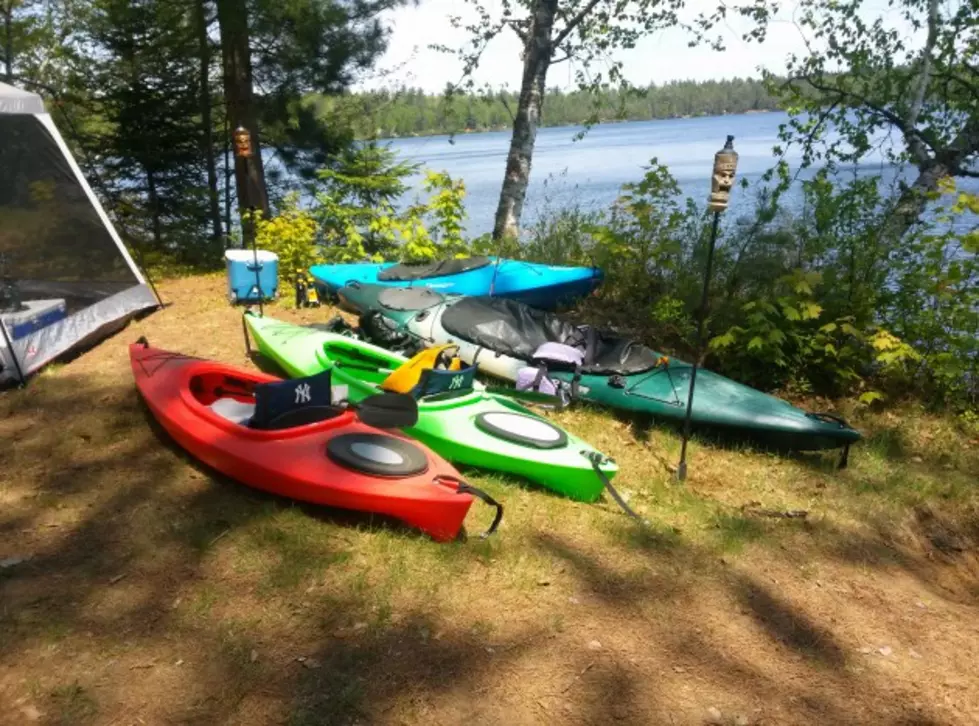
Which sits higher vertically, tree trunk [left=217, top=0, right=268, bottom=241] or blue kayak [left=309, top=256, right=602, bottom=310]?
tree trunk [left=217, top=0, right=268, bottom=241]

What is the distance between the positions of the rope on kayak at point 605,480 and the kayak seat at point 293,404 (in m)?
1.34

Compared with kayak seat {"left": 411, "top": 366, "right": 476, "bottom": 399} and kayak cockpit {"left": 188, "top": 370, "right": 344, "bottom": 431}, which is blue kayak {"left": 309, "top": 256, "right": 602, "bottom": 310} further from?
kayak cockpit {"left": 188, "top": 370, "right": 344, "bottom": 431}

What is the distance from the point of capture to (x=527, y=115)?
29.8 ft

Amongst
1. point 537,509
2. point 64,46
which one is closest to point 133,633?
point 537,509

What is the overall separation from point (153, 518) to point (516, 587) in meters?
1.74

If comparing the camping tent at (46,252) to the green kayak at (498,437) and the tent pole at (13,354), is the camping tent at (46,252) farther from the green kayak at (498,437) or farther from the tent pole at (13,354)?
the green kayak at (498,437)

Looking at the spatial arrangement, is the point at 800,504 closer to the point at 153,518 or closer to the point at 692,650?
the point at 692,650

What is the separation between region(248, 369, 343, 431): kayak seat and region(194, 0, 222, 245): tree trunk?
7.84m

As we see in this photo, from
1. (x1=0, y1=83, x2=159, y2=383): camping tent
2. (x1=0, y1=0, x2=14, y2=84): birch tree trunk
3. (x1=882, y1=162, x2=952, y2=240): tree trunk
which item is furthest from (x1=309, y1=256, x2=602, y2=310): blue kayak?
(x1=0, y1=0, x2=14, y2=84): birch tree trunk

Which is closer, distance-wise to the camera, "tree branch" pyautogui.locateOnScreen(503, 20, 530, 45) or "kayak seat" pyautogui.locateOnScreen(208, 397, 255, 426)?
"kayak seat" pyautogui.locateOnScreen(208, 397, 255, 426)

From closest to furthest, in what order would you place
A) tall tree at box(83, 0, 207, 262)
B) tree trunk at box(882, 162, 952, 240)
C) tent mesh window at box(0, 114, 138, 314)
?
1. tent mesh window at box(0, 114, 138, 314)
2. tree trunk at box(882, 162, 952, 240)
3. tall tree at box(83, 0, 207, 262)

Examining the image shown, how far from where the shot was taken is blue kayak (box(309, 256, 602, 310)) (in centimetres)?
674

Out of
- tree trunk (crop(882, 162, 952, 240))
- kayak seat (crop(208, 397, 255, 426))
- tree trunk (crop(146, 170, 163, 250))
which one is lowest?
kayak seat (crop(208, 397, 255, 426))

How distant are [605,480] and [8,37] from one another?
11.4m
